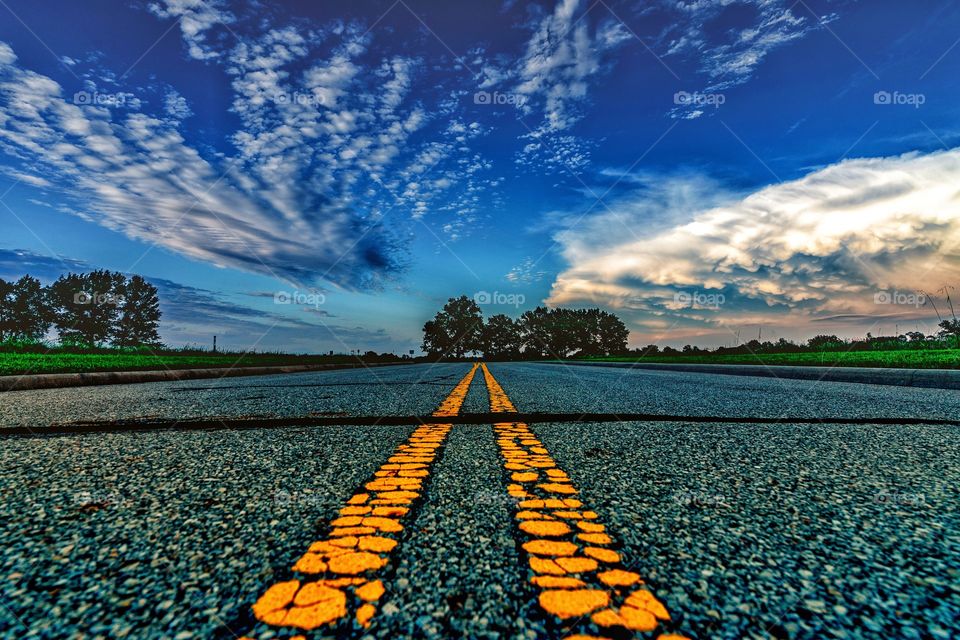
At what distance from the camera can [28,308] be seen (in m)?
64.2

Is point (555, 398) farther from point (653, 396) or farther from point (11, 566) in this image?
point (11, 566)

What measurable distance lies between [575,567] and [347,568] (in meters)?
0.65

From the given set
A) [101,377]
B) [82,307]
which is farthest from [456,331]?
[101,377]

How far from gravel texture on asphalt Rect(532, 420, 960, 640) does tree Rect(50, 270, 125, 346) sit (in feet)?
250

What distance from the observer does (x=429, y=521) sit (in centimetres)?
171

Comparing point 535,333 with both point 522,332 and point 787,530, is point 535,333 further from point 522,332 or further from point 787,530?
point 787,530

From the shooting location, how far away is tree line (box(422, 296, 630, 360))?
89938mm

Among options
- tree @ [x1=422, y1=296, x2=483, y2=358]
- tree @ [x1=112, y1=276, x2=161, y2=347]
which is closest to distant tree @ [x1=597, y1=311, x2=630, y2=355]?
tree @ [x1=422, y1=296, x2=483, y2=358]

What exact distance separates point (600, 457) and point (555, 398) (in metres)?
3.63

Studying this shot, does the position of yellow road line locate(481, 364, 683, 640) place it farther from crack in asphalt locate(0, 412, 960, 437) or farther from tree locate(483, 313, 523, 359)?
tree locate(483, 313, 523, 359)

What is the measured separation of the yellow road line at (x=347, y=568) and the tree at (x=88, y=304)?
75.6 meters

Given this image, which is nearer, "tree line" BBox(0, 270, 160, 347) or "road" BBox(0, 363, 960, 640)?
"road" BBox(0, 363, 960, 640)

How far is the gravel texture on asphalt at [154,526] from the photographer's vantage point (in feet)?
3.70

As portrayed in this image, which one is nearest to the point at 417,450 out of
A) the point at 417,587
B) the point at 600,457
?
the point at 600,457
